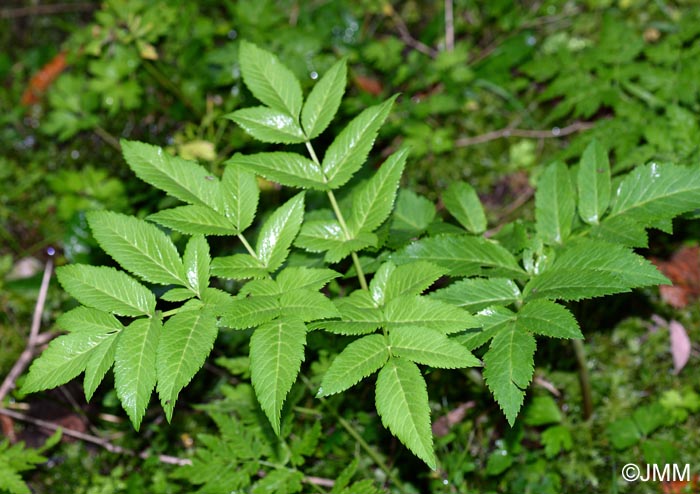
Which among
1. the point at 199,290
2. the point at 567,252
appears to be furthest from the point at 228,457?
the point at 567,252

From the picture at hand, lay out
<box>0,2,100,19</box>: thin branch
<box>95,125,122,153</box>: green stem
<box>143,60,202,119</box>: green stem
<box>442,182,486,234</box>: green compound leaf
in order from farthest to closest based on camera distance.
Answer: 1. <box>0,2,100,19</box>: thin branch
2. <box>95,125,122,153</box>: green stem
3. <box>143,60,202,119</box>: green stem
4. <box>442,182,486,234</box>: green compound leaf

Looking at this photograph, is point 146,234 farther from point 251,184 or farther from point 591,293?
point 591,293

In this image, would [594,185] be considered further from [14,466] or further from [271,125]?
[14,466]

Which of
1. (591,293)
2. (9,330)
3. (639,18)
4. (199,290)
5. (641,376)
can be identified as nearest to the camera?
(591,293)

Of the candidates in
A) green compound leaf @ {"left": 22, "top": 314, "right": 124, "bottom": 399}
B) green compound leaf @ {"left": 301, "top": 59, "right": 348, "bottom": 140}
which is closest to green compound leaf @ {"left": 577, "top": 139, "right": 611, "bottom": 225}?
green compound leaf @ {"left": 301, "top": 59, "right": 348, "bottom": 140}

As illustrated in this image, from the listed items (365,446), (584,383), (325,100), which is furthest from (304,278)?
(584,383)

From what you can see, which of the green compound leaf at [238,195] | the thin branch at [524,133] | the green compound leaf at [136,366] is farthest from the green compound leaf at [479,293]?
the thin branch at [524,133]

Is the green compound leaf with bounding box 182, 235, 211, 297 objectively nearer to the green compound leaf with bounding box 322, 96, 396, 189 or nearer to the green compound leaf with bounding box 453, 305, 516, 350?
the green compound leaf with bounding box 322, 96, 396, 189
